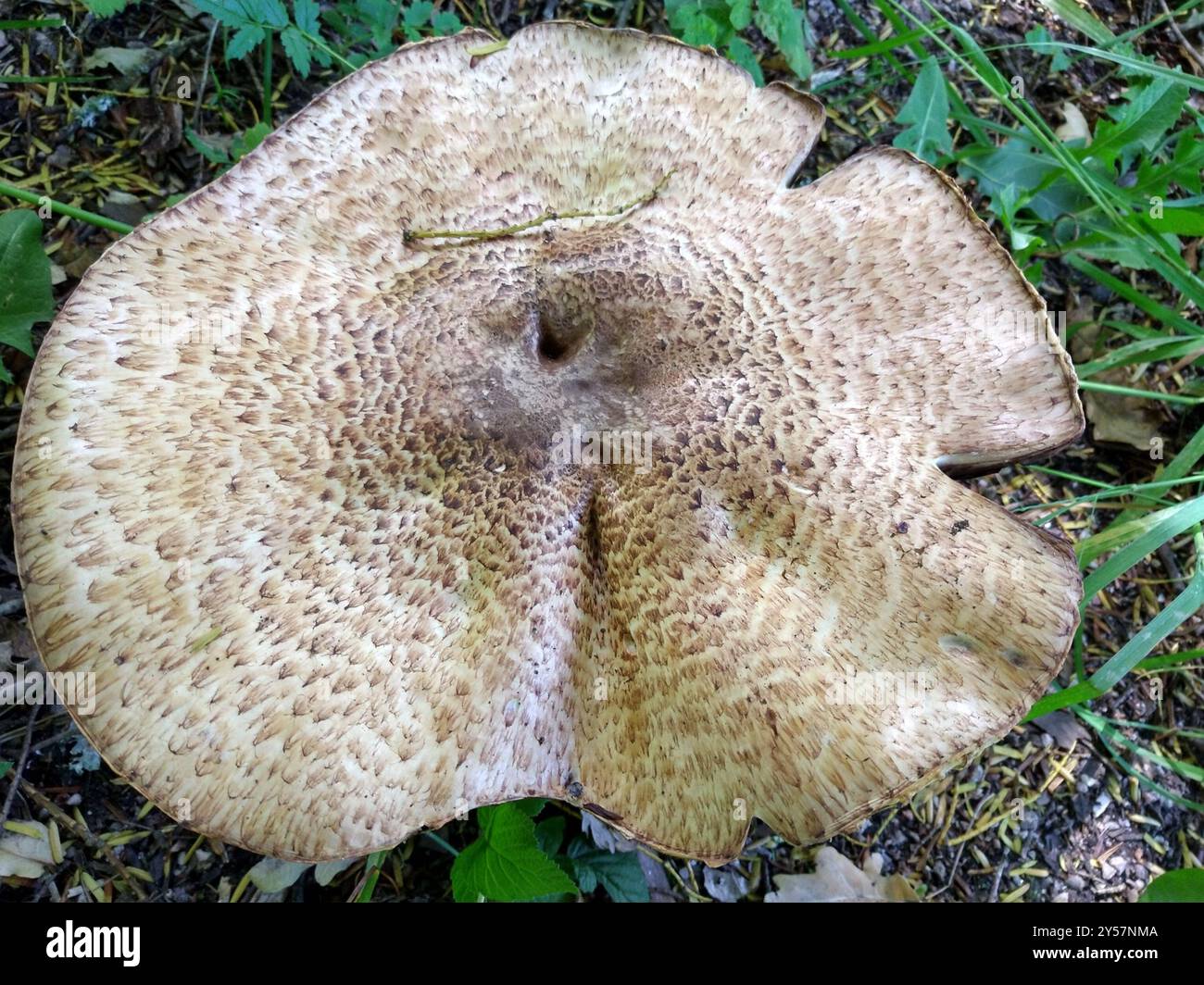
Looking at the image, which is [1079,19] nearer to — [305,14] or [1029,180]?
[1029,180]

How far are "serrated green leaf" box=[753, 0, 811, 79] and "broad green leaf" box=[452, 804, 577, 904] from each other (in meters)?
3.08

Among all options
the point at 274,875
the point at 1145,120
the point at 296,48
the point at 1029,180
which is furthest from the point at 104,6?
the point at 1145,120

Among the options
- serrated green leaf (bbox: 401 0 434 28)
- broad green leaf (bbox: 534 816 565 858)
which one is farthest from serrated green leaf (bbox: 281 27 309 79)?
broad green leaf (bbox: 534 816 565 858)

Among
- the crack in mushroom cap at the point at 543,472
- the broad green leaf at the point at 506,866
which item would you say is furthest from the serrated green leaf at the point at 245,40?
the broad green leaf at the point at 506,866

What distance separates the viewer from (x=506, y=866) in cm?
270

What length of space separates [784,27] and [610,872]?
10.9 feet

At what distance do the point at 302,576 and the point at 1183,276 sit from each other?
143 inches

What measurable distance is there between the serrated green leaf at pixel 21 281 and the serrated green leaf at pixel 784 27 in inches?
112

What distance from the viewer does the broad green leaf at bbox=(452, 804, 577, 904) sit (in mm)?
2658

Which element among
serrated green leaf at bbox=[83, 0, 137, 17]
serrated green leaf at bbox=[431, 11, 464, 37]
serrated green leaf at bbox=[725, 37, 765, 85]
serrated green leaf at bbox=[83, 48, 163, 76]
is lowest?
serrated green leaf at bbox=[83, 48, 163, 76]

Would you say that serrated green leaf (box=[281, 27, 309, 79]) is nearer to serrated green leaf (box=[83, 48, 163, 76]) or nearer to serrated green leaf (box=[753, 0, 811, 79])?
serrated green leaf (box=[83, 48, 163, 76])

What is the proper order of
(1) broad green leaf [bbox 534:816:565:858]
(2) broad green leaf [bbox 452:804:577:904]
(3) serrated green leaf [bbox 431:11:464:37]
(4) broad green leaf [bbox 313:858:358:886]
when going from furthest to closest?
(3) serrated green leaf [bbox 431:11:464:37]
(1) broad green leaf [bbox 534:816:565:858]
(4) broad green leaf [bbox 313:858:358:886]
(2) broad green leaf [bbox 452:804:577:904]
